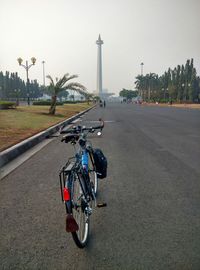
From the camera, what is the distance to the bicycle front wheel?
296 centimetres

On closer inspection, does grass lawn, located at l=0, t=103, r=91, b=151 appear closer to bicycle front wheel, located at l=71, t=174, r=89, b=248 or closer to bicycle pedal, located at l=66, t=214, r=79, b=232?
bicycle front wheel, located at l=71, t=174, r=89, b=248

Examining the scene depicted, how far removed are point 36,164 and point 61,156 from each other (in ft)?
3.76

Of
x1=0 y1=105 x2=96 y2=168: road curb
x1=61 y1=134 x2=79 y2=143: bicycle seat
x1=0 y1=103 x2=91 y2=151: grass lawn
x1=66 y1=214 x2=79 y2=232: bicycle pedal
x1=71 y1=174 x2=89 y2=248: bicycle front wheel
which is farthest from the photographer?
x1=0 y1=103 x2=91 y2=151: grass lawn

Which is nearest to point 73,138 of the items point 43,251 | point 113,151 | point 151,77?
point 43,251

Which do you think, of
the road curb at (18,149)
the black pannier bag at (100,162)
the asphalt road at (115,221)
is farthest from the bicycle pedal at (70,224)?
the road curb at (18,149)

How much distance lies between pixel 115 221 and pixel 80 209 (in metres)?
0.75

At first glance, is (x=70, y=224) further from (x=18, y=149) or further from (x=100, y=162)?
(x=18, y=149)

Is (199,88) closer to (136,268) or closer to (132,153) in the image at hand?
(132,153)

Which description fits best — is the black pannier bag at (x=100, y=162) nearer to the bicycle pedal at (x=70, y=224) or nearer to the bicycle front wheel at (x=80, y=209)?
the bicycle front wheel at (x=80, y=209)

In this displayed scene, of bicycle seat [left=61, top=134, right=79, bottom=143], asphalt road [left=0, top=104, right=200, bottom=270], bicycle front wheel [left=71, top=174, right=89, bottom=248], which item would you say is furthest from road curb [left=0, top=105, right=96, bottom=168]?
bicycle front wheel [left=71, top=174, right=89, bottom=248]

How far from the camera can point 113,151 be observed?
8742 mm

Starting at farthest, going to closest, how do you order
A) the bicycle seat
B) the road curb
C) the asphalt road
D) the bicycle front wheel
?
1. the road curb
2. the bicycle seat
3. the bicycle front wheel
4. the asphalt road

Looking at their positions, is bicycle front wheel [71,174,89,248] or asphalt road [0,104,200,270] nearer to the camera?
asphalt road [0,104,200,270]

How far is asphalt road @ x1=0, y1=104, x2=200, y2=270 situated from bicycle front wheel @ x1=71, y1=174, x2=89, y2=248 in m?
0.11
